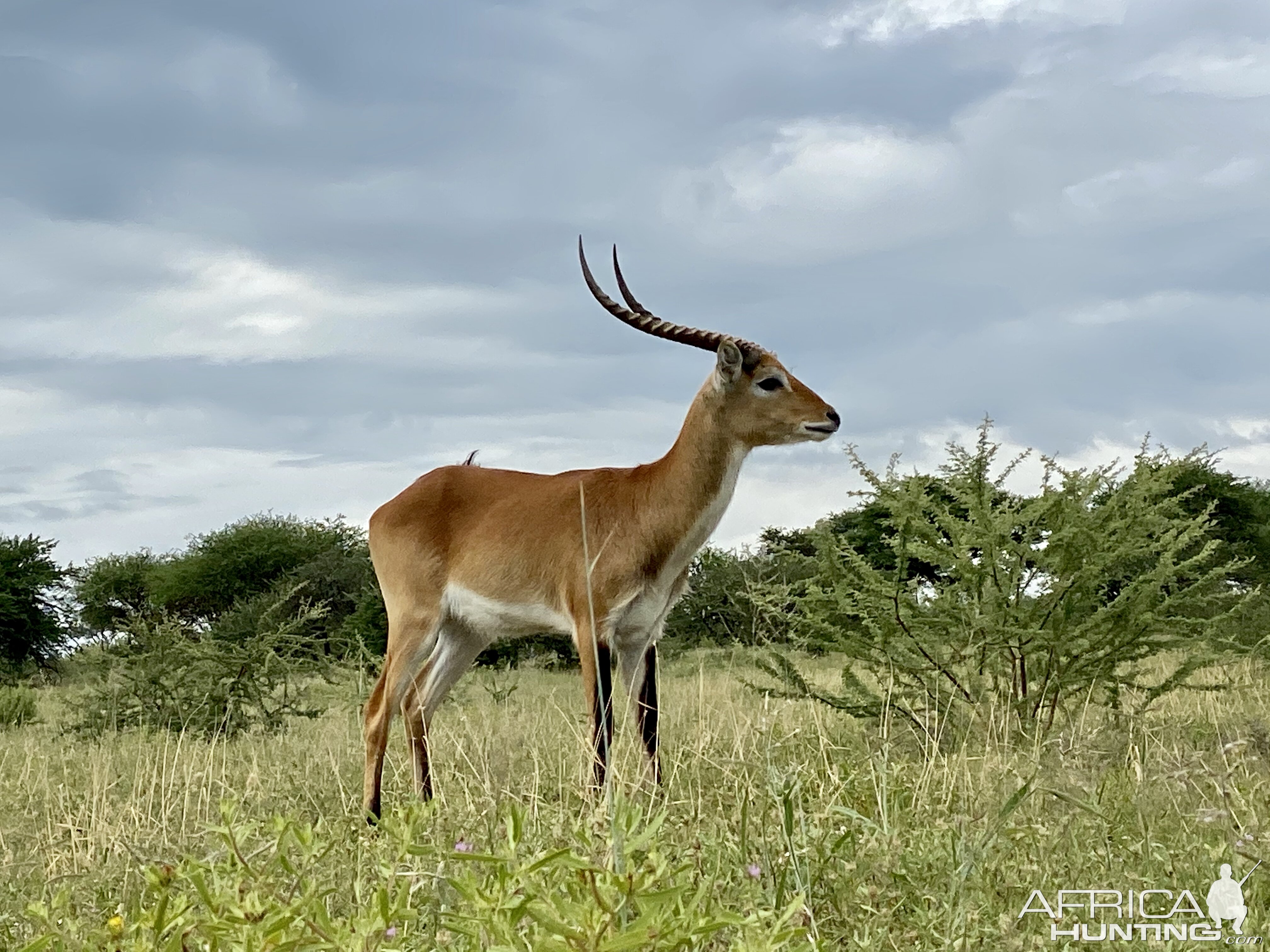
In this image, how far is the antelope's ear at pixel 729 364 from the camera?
6680 mm

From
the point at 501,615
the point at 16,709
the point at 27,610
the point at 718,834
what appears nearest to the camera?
the point at 718,834

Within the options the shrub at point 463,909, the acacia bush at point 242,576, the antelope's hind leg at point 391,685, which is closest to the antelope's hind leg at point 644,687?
the antelope's hind leg at point 391,685

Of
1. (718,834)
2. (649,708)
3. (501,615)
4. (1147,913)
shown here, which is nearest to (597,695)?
(649,708)

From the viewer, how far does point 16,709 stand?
48.5ft

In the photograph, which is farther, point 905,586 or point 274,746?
point 274,746

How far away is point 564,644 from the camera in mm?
23234

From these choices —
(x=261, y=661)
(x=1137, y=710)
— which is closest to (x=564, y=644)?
(x=261, y=661)

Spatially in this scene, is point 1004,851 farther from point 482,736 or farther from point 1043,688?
point 482,736

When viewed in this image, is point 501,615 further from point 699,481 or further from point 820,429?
point 820,429

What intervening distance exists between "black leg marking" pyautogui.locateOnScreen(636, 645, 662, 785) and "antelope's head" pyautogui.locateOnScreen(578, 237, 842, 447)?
4.48 feet

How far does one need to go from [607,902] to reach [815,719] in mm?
5162

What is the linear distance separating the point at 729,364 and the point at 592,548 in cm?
128

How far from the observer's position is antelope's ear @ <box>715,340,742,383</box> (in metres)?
6.68

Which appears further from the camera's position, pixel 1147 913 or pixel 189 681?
pixel 189 681
